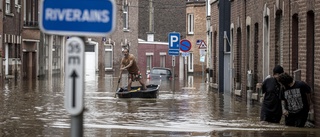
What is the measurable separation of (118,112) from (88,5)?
1419 centimetres

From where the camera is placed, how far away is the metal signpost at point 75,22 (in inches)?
278

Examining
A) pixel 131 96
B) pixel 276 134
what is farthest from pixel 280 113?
pixel 131 96

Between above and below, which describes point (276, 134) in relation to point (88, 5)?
below

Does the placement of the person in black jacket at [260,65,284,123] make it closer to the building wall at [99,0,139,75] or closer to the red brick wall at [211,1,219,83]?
the red brick wall at [211,1,219,83]

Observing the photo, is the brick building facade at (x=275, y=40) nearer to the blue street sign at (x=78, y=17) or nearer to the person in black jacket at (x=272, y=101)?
the person in black jacket at (x=272, y=101)

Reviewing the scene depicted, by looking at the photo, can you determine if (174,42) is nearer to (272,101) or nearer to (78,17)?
(272,101)

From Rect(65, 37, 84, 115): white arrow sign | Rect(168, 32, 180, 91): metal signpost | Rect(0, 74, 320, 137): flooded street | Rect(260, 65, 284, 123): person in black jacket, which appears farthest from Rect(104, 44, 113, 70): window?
Rect(65, 37, 84, 115): white arrow sign

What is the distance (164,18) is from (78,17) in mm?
80965

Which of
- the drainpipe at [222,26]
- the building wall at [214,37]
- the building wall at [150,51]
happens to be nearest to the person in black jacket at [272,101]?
the drainpipe at [222,26]

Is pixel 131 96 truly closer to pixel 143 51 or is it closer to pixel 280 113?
pixel 280 113

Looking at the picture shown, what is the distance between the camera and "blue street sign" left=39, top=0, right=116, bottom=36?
7.20 m

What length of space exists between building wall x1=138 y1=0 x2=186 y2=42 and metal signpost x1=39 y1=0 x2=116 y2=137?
79375 mm

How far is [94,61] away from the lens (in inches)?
2800

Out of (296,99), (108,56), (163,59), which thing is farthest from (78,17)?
(163,59)
